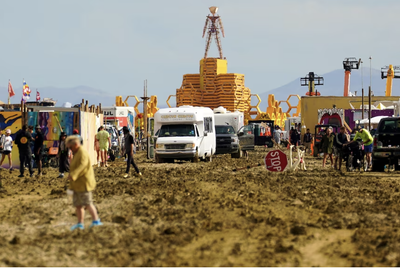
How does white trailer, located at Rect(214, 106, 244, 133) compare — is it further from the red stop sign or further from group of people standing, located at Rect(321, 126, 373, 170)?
the red stop sign

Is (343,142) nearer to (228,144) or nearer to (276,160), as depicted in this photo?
(276,160)

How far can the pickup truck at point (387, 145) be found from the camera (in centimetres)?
2461

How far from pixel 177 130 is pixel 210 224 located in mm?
17899

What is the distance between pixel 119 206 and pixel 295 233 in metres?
4.45

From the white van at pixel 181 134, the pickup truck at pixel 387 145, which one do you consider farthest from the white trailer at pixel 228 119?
the pickup truck at pixel 387 145

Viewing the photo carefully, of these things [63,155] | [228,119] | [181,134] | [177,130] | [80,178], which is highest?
[228,119]

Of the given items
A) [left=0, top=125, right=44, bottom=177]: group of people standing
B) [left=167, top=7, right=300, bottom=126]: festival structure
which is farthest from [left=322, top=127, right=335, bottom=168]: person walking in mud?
[left=167, top=7, right=300, bottom=126]: festival structure

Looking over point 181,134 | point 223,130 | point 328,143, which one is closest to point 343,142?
point 328,143

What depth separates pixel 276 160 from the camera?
21.9m

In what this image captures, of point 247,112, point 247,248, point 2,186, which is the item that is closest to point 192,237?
point 247,248

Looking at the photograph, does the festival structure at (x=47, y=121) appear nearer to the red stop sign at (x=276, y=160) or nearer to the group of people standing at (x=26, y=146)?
the group of people standing at (x=26, y=146)

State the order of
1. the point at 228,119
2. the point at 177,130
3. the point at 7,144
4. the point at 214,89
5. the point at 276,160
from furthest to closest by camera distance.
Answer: the point at 214,89 < the point at 228,119 < the point at 177,130 < the point at 7,144 < the point at 276,160

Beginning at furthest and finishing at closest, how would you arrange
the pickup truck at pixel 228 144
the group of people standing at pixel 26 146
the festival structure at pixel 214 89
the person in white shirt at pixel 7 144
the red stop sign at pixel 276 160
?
the festival structure at pixel 214 89 < the pickup truck at pixel 228 144 < the person in white shirt at pixel 7 144 < the group of people standing at pixel 26 146 < the red stop sign at pixel 276 160

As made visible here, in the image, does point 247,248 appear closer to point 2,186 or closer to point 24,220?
point 24,220
